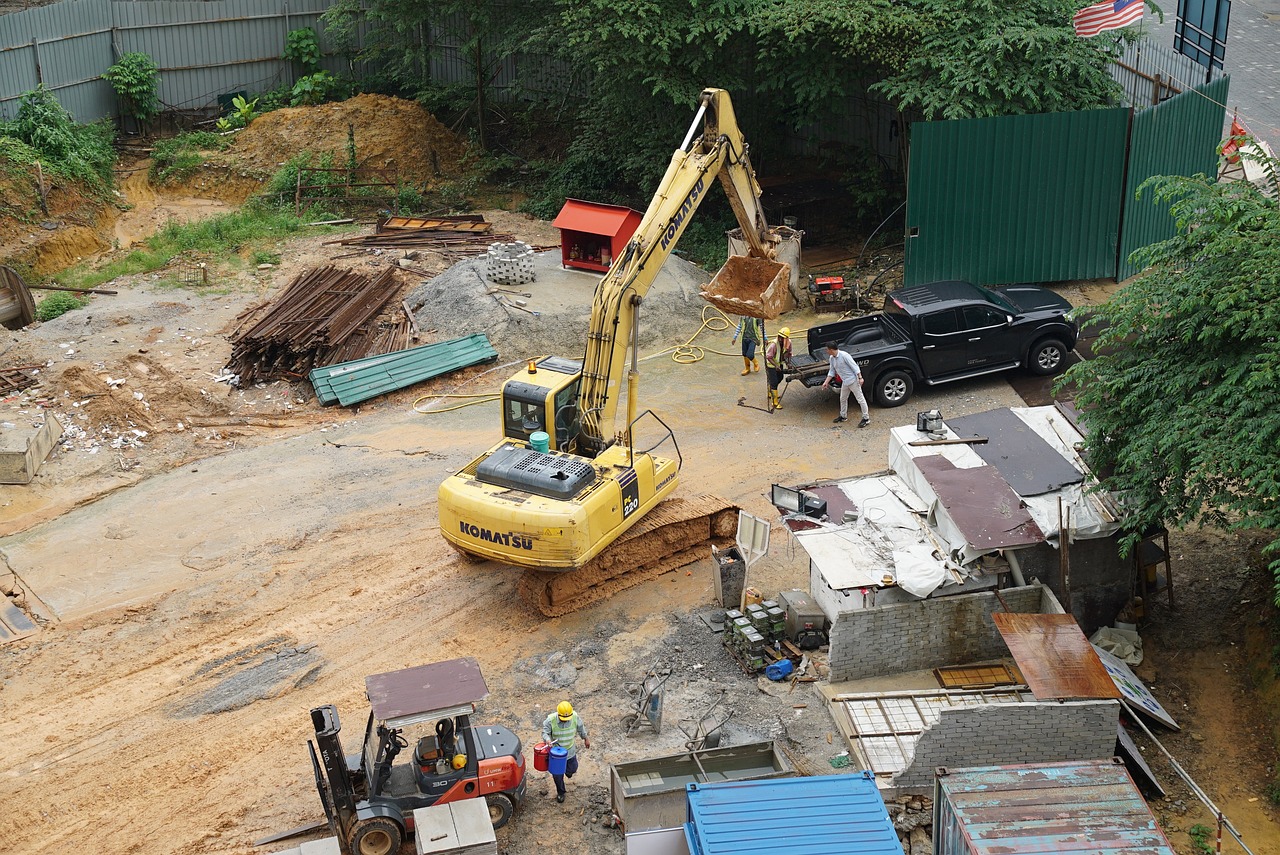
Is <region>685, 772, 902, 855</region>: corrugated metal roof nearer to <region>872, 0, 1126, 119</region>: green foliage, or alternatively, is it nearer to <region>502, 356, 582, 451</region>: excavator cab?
<region>502, 356, 582, 451</region>: excavator cab

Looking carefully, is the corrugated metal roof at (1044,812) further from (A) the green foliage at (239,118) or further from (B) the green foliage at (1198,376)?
(A) the green foliage at (239,118)

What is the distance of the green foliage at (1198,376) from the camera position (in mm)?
12688

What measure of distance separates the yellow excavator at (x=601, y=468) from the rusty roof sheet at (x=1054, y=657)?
4.72 m

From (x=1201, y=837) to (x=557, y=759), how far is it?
6278mm

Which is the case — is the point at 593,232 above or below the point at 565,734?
above

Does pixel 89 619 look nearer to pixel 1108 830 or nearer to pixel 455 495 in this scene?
pixel 455 495

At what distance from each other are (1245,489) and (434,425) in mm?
12661

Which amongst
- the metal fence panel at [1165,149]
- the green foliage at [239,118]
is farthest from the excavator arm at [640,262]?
the green foliage at [239,118]

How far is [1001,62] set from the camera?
78.1 feet

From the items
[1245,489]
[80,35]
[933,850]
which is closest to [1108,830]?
[933,850]

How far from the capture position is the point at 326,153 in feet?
107

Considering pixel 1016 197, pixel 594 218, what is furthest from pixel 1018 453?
pixel 594 218

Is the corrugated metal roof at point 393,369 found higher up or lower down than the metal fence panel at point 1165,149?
lower down

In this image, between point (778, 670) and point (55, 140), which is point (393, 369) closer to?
point (778, 670)
